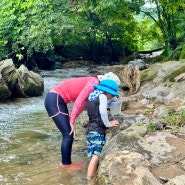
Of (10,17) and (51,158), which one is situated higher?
(10,17)

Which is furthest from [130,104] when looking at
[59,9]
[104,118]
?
[59,9]

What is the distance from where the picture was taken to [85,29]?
69.6 feet

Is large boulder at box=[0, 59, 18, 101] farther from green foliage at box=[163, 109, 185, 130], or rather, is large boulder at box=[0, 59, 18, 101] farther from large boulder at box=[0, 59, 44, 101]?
green foliage at box=[163, 109, 185, 130]

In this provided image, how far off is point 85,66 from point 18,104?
1188cm

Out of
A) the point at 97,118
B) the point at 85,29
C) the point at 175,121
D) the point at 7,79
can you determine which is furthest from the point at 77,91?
the point at 85,29

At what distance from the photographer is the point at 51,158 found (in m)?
5.40

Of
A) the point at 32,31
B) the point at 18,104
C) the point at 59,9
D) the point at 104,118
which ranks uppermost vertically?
the point at 59,9

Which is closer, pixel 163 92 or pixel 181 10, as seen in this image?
pixel 163 92

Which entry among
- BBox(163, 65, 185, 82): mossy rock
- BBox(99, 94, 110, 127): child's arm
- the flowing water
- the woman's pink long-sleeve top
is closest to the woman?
the woman's pink long-sleeve top

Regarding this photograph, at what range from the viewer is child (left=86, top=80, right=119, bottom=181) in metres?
4.42

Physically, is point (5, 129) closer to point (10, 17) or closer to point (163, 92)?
point (163, 92)

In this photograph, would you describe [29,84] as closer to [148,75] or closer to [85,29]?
[148,75]

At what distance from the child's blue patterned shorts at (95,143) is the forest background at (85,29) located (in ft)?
17.8

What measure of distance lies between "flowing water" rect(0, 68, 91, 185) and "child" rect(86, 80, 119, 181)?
329mm
